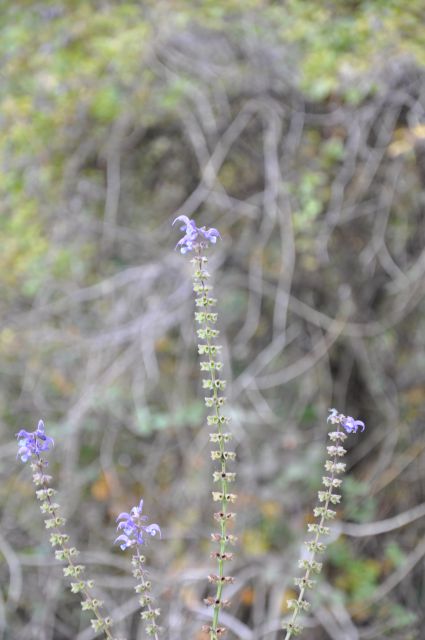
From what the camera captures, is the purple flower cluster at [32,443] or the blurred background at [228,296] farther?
the blurred background at [228,296]

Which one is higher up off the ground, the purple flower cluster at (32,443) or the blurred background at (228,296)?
the blurred background at (228,296)

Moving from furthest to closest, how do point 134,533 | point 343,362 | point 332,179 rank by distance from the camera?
point 343,362
point 332,179
point 134,533

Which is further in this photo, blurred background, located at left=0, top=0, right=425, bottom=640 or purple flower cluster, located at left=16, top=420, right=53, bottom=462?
blurred background, located at left=0, top=0, right=425, bottom=640

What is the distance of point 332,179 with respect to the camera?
11.5ft

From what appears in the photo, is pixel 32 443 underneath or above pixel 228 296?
underneath

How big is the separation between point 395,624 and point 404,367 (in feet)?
3.27

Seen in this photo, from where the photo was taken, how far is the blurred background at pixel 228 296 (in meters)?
3.40

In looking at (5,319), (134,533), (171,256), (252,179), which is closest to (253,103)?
(252,179)

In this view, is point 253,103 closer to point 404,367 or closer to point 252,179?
point 252,179

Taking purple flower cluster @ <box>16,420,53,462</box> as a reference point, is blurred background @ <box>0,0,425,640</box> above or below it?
above

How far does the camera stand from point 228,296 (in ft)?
12.1

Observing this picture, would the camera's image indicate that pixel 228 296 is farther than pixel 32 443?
Yes

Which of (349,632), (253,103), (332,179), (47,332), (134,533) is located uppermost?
(253,103)

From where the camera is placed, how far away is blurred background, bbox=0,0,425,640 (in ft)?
11.2
